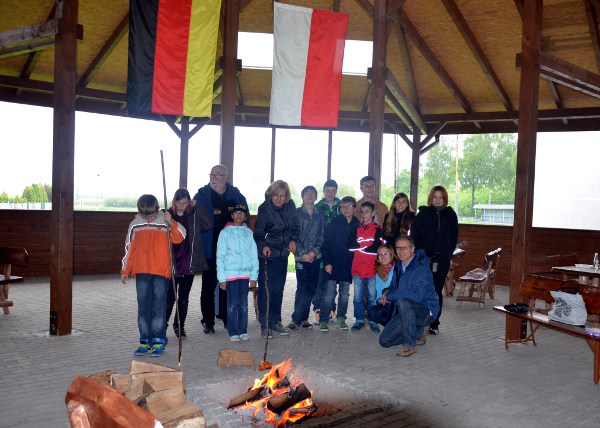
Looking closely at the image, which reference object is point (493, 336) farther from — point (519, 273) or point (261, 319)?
point (261, 319)

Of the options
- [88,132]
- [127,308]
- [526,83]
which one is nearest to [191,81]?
[127,308]

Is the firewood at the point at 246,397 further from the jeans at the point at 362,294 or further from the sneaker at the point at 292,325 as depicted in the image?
the jeans at the point at 362,294

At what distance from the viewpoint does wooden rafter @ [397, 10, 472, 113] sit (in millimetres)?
11945

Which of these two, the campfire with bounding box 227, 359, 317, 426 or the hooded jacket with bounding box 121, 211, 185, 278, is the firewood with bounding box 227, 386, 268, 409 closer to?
the campfire with bounding box 227, 359, 317, 426

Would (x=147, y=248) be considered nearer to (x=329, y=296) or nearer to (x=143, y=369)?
(x=143, y=369)

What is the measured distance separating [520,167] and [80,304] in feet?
22.6

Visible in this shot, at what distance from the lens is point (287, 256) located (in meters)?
7.09

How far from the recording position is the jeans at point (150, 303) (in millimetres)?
5789

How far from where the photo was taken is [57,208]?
6.62m

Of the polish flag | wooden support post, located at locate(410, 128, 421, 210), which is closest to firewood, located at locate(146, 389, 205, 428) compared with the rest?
the polish flag

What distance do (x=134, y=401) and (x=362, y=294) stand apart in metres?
4.22

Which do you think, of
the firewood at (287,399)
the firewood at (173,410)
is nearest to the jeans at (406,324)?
the firewood at (287,399)

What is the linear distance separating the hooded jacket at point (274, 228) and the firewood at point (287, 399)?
2.72 m

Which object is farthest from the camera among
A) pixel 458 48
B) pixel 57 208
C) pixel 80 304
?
pixel 458 48
